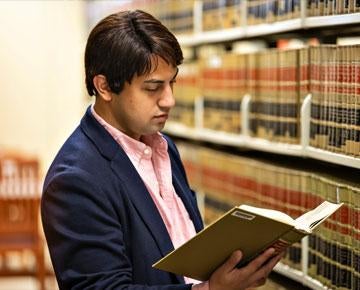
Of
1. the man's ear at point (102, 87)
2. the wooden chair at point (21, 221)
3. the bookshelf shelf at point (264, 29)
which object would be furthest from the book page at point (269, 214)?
the wooden chair at point (21, 221)

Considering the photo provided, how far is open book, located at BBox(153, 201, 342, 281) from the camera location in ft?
6.50

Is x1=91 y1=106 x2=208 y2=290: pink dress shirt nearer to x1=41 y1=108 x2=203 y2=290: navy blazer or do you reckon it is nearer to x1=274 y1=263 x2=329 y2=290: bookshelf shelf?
x1=41 y1=108 x2=203 y2=290: navy blazer

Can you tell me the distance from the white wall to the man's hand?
529 cm

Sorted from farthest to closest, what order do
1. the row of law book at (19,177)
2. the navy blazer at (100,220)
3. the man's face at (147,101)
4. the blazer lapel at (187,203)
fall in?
the row of law book at (19,177), the blazer lapel at (187,203), the man's face at (147,101), the navy blazer at (100,220)

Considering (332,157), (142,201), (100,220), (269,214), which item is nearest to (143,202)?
(142,201)

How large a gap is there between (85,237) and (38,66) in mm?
5415

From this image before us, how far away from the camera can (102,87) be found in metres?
2.20

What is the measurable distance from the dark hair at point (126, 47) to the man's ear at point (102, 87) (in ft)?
0.04

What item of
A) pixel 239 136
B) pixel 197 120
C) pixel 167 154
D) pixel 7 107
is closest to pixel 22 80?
pixel 7 107

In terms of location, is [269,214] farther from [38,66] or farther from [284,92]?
[38,66]

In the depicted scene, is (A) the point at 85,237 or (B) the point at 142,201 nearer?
(A) the point at 85,237

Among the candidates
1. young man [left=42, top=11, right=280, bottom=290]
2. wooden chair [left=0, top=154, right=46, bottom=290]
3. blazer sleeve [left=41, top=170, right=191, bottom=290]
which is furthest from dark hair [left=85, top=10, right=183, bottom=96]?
wooden chair [left=0, top=154, right=46, bottom=290]

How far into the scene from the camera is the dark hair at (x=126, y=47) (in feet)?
7.04

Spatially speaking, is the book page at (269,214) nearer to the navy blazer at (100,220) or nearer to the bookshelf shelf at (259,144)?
the navy blazer at (100,220)
